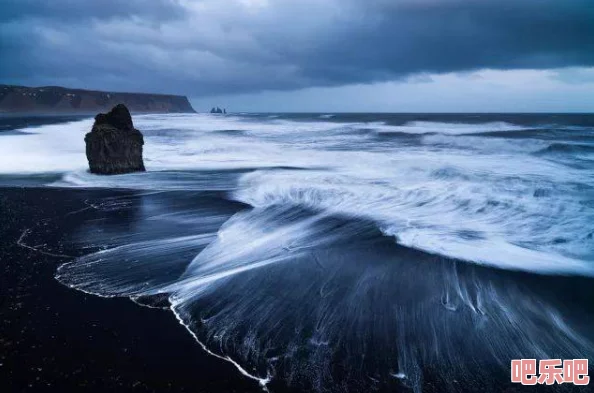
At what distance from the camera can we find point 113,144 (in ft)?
41.6

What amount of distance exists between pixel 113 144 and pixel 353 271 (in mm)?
10137

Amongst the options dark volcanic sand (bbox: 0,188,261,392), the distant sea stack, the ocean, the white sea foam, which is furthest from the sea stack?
the distant sea stack

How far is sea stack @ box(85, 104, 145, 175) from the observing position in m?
12.3

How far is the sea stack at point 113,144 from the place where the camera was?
12.3m

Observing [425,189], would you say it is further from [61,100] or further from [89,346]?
[61,100]

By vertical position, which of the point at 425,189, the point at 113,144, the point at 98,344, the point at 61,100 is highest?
the point at 61,100

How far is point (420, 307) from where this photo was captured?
14.6 ft

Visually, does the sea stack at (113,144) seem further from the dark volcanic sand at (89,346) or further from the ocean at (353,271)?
the dark volcanic sand at (89,346)

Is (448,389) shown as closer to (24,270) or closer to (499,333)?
(499,333)

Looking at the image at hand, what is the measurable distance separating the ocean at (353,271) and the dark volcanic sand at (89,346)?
185 millimetres

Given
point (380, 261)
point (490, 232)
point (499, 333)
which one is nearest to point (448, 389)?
point (499, 333)

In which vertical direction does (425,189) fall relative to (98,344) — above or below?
above

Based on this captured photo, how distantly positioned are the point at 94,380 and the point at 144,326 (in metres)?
0.79

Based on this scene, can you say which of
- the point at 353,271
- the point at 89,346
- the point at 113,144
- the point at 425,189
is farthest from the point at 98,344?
the point at 113,144
